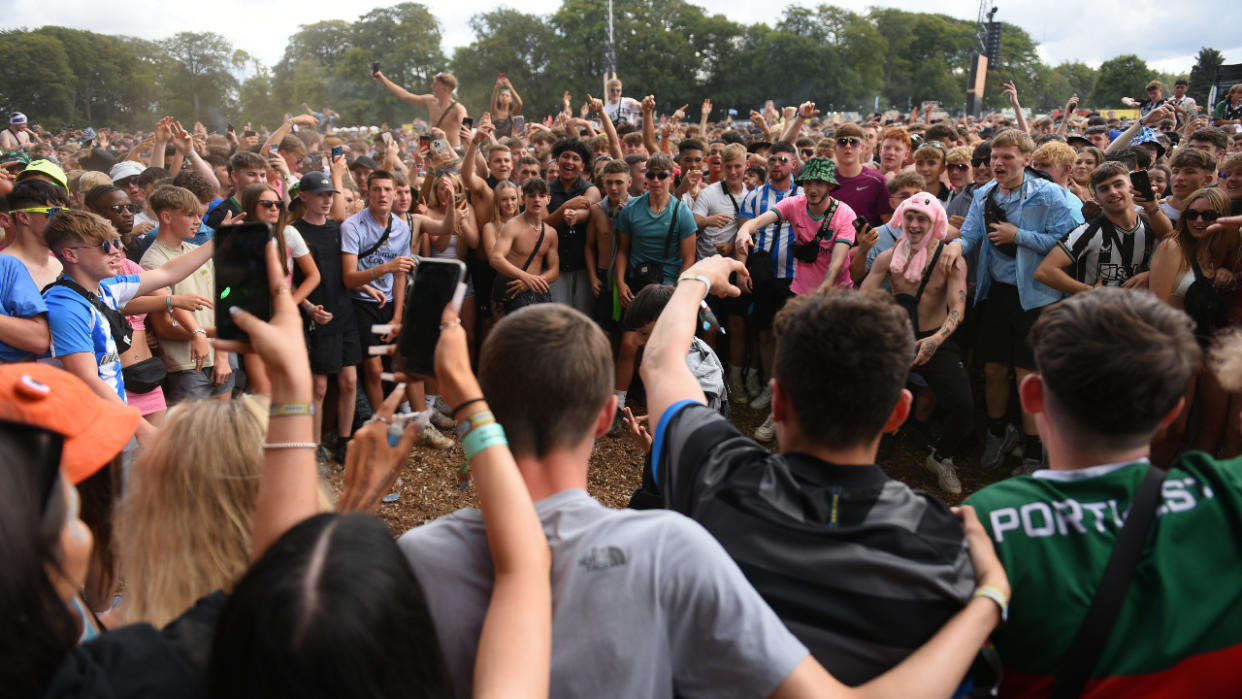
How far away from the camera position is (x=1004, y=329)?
5523 mm

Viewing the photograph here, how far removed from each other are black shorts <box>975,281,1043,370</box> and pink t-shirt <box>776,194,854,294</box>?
1.09 meters

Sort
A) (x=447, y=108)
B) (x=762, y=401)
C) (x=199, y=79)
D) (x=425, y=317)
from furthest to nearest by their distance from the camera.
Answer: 1. (x=199, y=79)
2. (x=447, y=108)
3. (x=762, y=401)
4. (x=425, y=317)

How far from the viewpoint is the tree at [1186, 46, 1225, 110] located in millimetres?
25219

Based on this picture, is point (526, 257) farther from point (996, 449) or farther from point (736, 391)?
point (996, 449)

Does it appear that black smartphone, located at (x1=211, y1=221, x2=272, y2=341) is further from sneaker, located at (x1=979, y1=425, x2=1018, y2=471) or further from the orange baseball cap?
sneaker, located at (x1=979, y1=425, x2=1018, y2=471)

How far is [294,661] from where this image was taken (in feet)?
2.95

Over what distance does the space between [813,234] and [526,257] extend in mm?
2572

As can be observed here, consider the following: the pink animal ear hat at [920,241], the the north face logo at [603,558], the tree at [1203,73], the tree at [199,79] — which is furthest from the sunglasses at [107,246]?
the tree at [199,79]

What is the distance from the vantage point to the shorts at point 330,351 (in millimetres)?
5578

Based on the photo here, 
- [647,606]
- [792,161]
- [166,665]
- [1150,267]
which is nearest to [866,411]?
[647,606]

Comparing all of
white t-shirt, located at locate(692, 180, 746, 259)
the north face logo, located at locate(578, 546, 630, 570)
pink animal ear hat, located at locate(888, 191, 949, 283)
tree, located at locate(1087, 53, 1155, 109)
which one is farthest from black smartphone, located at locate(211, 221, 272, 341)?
tree, located at locate(1087, 53, 1155, 109)

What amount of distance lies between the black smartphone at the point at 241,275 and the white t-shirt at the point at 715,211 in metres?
5.41

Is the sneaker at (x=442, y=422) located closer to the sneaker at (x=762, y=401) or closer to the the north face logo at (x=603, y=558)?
the sneaker at (x=762, y=401)

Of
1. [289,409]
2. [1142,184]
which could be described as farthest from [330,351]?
[1142,184]
